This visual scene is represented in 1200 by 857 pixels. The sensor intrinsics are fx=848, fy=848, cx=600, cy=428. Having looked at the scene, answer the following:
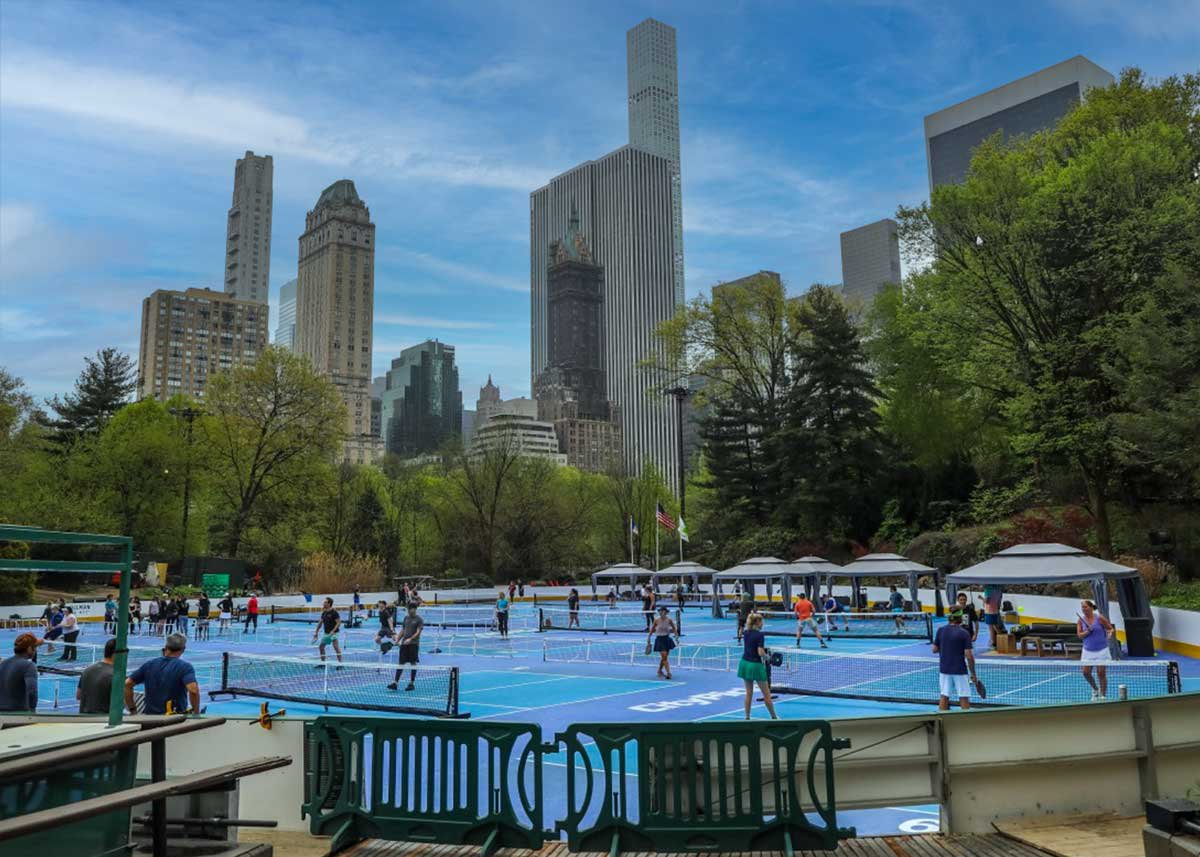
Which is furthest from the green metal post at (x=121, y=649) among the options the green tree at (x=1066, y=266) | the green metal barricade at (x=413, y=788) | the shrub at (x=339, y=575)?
the shrub at (x=339, y=575)

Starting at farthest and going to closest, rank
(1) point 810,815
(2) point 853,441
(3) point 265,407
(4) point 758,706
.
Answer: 1. (3) point 265,407
2. (2) point 853,441
3. (4) point 758,706
4. (1) point 810,815

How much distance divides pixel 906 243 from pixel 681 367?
24.2 meters

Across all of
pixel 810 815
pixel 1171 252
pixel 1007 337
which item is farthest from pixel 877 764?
pixel 1007 337

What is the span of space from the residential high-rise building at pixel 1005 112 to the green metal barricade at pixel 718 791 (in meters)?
121

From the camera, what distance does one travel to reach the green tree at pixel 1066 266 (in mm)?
32406

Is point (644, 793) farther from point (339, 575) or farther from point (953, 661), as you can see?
point (339, 575)

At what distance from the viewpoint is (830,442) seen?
5403 cm

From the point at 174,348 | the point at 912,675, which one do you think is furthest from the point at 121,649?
the point at 174,348

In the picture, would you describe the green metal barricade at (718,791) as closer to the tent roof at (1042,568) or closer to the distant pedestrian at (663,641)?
the distant pedestrian at (663,641)

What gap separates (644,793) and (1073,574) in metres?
18.0

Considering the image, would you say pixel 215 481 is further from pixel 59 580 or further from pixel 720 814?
pixel 720 814

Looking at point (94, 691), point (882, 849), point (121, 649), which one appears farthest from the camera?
point (94, 691)

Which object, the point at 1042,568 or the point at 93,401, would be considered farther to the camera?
the point at 93,401

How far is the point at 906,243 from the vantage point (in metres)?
41.8
